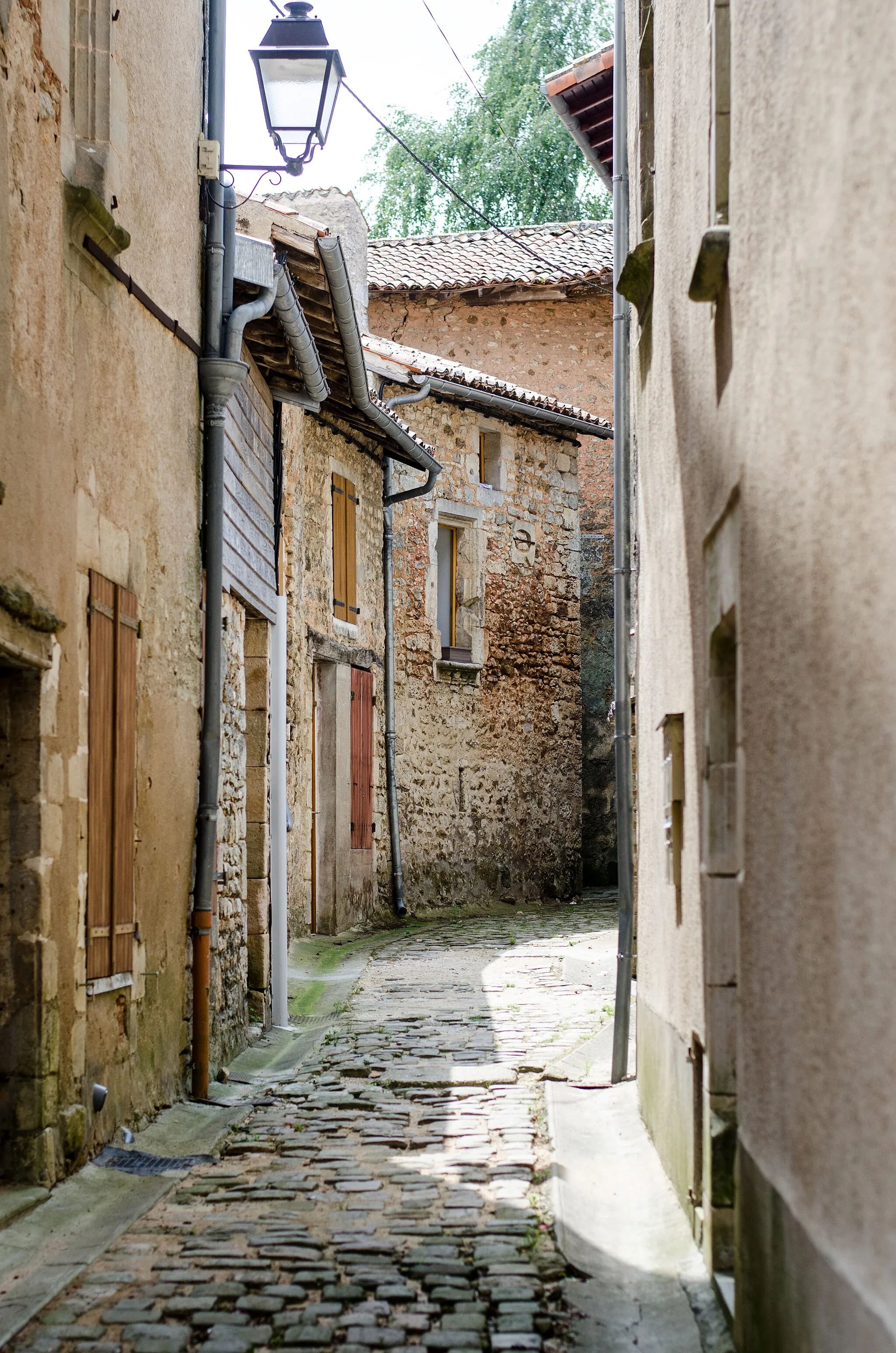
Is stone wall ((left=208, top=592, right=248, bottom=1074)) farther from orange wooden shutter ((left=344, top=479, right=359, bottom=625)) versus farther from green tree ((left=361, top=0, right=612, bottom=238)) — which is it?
green tree ((left=361, top=0, right=612, bottom=238))

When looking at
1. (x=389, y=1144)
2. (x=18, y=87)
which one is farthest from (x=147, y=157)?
(x=389, y=1144)

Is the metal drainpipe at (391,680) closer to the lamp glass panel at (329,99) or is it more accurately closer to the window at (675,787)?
the lamp glass panel at (329,99)

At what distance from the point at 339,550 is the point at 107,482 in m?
9.51

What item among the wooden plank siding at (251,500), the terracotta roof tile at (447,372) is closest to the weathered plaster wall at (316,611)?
the terracotta roof tile at (447,372)

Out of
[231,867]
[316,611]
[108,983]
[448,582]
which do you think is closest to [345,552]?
[316,611]

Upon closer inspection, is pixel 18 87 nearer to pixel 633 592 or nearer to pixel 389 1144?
pixel 389 1144

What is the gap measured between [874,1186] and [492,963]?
33.9ft

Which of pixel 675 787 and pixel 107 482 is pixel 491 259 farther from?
pixel 675 787

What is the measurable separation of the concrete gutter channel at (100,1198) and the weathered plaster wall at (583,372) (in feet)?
39.7

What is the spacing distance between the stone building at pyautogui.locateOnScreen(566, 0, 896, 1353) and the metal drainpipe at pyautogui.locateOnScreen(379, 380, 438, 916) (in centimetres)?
1125

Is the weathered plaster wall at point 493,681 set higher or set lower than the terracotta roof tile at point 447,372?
lower

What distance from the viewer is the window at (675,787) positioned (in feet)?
17.9

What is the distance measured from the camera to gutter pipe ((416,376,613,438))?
17328 millimetres

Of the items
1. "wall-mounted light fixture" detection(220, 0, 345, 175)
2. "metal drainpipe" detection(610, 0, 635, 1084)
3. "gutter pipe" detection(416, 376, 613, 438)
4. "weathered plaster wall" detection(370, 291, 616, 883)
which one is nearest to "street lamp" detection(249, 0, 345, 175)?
"wall-mounted light fixture" detection(220, 0, 345, 175)
